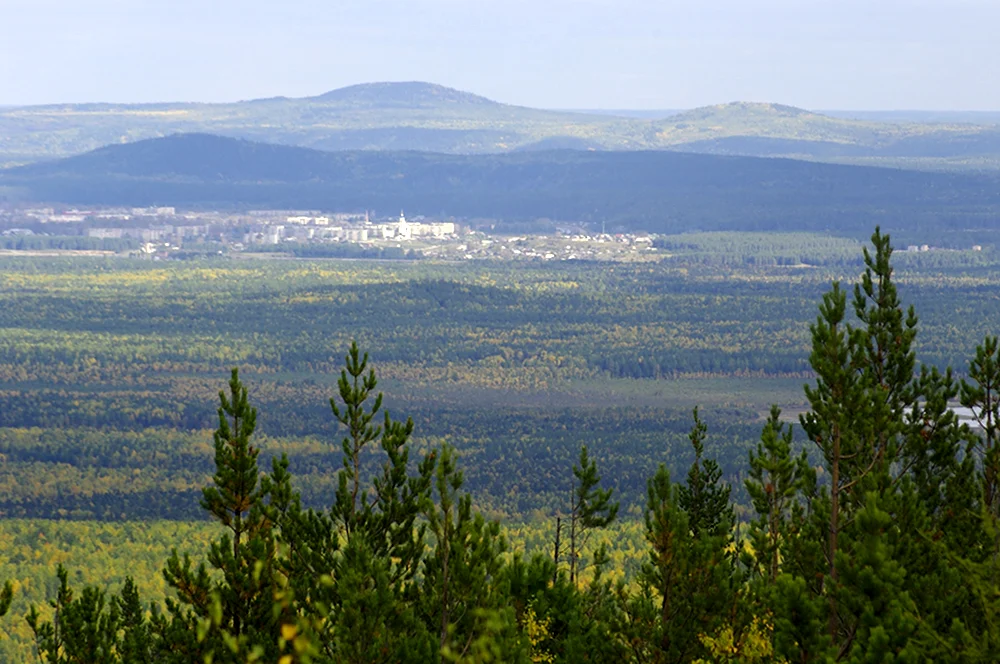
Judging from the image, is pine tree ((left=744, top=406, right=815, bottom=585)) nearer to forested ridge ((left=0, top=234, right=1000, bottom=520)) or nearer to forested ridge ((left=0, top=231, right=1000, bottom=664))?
forested ridge ((left=0, top=231, right=1000, bottom=664))

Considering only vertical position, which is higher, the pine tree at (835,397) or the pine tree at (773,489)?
the pine tree at (835,397)

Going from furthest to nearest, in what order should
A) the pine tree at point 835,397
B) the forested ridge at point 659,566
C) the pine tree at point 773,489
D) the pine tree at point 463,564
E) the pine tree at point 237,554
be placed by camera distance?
the pine tree at point 773,489 < the pine tree at point 835,397 < the pine tree at point 237,554 < the pine tree at point 463,564 < the forested ridge at point 659,566

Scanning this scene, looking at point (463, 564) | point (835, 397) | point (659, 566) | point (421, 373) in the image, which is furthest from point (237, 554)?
point (421, 373)

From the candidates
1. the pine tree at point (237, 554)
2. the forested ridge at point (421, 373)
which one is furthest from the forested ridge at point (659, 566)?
the forested ridge at point (421, 373)

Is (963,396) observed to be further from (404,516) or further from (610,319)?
(610,319)

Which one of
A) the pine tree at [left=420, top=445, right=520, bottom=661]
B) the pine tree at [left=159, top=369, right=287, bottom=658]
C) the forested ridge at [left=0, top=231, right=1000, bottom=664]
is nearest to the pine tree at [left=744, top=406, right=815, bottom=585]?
the forested ridge at [left=0, top=231, right=1000, bottom=664]

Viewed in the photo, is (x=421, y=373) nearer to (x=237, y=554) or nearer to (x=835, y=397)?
(x=835, y=397)

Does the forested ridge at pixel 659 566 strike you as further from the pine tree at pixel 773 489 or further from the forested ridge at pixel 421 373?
the forested ridge at pixel 421 373

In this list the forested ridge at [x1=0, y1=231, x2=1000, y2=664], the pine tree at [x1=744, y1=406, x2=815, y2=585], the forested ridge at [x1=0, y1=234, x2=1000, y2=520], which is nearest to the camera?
the forested ridge at [x1=0, y1=231, x2=1000, y2=664]

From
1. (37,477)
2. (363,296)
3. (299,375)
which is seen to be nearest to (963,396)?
(37,477)
